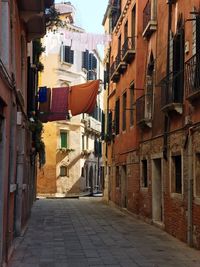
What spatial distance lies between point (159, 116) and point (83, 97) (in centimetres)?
780

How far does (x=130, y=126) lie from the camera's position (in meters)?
19.6

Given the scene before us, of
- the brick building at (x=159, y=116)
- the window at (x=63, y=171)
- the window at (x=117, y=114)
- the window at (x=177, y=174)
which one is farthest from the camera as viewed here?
the window at (x=63, y=171)

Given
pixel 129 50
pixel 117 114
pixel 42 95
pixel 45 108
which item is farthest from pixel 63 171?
pixel 129 50

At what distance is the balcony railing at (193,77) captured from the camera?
33.4 ft

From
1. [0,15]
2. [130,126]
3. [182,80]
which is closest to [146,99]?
[130,126]

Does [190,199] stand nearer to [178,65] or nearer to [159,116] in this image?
[178,65]

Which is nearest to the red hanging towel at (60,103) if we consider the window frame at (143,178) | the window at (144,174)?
the window frame at (143,178)

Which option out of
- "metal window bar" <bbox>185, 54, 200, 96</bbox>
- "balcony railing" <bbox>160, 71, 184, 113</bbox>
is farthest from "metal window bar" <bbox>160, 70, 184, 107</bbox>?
"metal window bar" <bbox>185, 54, 200, 96</bbox>

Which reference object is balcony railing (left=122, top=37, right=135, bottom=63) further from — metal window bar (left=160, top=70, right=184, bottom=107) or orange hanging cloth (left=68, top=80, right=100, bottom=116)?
metal window bar (left=160, top=70, right=184, bottom=107)

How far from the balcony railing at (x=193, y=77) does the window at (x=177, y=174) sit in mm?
2120

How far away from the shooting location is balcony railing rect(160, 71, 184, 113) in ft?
38.6

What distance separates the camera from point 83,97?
21859mm

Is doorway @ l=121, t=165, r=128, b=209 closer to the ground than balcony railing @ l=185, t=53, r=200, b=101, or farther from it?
closer to the ground

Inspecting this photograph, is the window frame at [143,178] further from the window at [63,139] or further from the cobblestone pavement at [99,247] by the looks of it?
the window at [63,139]
